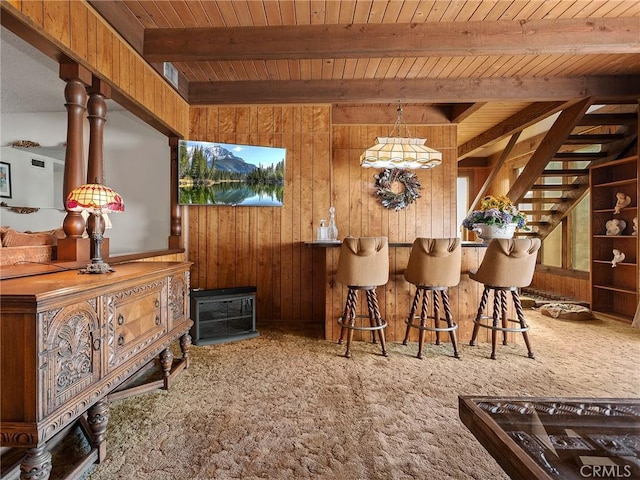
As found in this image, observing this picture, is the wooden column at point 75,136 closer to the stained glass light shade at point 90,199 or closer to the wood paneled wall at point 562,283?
the stained glass light shade at point 90,199

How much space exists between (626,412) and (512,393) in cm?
104

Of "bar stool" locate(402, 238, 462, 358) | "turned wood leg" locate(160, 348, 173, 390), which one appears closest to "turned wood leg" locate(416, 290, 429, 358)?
"bar stool" locate(402, 238, 462, 358)

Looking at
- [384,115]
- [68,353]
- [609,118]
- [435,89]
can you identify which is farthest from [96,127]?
[609,118]

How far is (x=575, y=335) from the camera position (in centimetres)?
368

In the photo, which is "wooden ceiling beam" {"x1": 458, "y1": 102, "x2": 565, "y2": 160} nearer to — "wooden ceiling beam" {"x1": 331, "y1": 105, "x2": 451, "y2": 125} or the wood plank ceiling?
the wood plank ceiling

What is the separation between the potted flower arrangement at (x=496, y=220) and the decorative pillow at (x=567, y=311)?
1843mm

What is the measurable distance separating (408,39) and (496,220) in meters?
1.92

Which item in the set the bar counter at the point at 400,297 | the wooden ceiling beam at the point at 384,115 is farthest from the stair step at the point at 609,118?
the bar counter at the point at 400,297

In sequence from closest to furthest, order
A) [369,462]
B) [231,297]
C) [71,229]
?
[369,462] → [71,229] → [231,297]

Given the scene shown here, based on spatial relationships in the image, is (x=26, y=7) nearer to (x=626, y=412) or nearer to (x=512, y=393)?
(x=626, y=412)

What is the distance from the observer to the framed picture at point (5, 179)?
4812mm

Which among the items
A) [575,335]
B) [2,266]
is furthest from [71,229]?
[575,335]

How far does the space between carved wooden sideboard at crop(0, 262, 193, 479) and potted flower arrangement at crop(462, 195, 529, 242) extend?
3.13 metres

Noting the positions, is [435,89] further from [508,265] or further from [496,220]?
[508,265]
